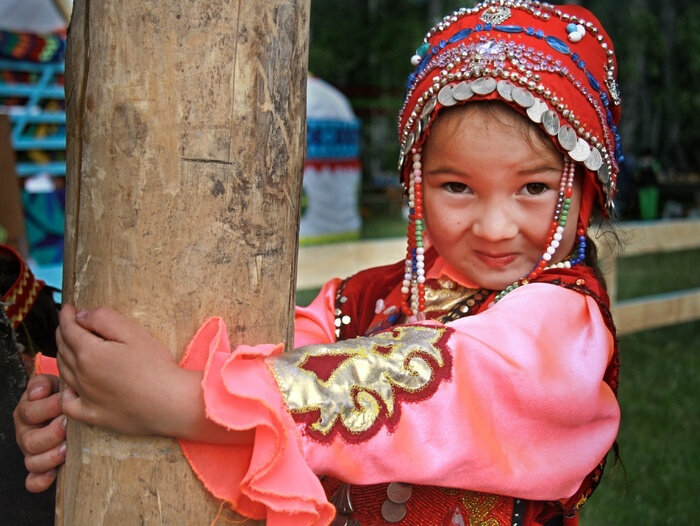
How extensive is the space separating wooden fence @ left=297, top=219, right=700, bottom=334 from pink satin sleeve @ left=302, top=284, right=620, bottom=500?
2.68 metres

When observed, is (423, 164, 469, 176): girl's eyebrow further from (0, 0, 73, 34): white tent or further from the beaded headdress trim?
(0, 0, 73, 34): white tent

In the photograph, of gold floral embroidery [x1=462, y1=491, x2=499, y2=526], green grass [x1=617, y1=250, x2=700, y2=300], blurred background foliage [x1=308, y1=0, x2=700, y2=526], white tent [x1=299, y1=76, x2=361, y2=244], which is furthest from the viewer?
blurred background foliage [x1=308, y1=0, x2=700, y2=526]

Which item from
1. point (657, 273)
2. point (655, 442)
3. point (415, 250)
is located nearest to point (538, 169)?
point (415, 250)

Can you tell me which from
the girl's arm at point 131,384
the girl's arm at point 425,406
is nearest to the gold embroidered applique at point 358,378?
the girl's arm at point 425,406

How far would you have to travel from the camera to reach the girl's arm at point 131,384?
126 centimetres

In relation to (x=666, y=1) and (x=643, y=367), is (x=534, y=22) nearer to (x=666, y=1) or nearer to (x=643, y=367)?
(x=643, y=367)

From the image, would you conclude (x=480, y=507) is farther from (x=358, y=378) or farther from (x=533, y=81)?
(x=533, y=81)

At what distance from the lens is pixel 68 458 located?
139cm

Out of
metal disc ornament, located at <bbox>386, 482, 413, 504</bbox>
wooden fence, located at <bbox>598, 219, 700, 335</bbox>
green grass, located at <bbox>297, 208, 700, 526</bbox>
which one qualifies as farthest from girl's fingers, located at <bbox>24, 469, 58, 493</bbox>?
wooden fence, located at <bbox>598, 219, 700, 335</bbox>

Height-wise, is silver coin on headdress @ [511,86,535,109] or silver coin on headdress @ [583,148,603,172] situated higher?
silver coin on headdress @ [511,86,535,109]

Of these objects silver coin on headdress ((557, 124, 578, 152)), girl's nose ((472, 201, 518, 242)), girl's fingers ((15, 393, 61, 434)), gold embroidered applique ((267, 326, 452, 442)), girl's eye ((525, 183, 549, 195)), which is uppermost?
silver coin on headdress ((557, 124, 578, 152))

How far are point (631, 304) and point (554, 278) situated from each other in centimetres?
418

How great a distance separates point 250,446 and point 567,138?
2.90 feet

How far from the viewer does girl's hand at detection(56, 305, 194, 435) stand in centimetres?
125
